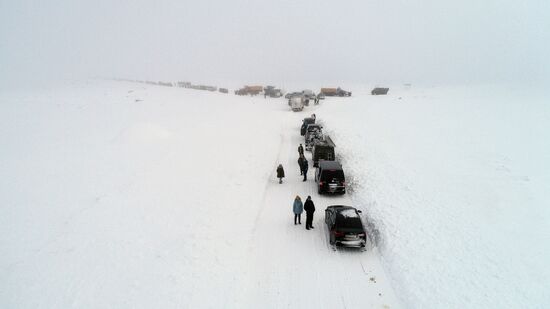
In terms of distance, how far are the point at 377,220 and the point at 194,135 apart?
73.3 feet

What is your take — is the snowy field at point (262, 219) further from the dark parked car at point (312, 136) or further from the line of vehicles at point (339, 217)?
the dark parked car at point (312, 136)

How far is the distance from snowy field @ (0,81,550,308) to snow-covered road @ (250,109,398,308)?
0.18 feet

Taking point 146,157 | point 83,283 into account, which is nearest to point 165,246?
point 83,283

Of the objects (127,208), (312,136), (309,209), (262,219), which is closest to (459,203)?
(309,209)

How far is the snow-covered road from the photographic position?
1012cm

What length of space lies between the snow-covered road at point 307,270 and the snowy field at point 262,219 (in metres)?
0.06

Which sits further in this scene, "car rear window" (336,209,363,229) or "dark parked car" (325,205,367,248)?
"car rear window" (336,209,363,229)

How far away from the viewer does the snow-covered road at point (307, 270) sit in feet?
33.2

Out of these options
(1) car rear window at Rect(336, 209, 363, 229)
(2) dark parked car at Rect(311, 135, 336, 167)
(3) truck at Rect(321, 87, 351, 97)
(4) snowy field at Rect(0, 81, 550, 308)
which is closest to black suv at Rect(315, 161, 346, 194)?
(4) snowy field at Rect(0, 81, 550, 308)

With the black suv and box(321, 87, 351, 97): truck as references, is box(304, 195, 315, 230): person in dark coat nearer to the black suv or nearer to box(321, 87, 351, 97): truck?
the black suv

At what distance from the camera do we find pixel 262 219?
15359 millimetres

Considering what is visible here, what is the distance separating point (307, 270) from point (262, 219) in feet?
14.5

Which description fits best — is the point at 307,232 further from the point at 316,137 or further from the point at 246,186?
the point at 316,137

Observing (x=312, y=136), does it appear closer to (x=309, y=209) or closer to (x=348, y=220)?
(x=309, y=209)
